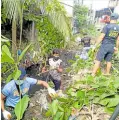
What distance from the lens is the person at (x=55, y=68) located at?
552 cm

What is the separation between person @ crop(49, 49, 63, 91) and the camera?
552cm

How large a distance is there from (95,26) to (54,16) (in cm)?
1108

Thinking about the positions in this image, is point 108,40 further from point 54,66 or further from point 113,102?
point 113,102

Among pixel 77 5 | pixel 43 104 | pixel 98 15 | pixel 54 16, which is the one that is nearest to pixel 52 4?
pixel 54 16

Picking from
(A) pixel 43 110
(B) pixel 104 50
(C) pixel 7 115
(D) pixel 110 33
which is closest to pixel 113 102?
(C) pixel 7 115

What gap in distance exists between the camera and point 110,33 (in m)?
5.38

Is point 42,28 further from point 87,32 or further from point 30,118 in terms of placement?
point 87,32

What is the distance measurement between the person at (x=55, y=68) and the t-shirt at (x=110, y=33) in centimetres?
103

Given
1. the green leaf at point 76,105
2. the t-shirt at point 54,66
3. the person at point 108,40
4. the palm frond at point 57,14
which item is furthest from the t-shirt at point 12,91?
the palm frond at point 57,14

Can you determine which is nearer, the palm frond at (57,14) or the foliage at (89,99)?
the foliage at (89,99)

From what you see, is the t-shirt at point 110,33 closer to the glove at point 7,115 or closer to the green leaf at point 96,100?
the green leaf at point 96,100

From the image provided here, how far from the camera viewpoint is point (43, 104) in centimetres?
434

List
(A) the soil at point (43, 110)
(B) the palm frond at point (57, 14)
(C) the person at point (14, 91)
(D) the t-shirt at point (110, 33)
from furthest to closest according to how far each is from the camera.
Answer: (B) the palm frond at point (57, 14), (D) the t-shirt at point (110, 33), (C) the person at point (14, 91), (A) the soil at point (43, 110)

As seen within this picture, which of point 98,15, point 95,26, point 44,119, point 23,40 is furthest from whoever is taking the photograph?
point 98,15
